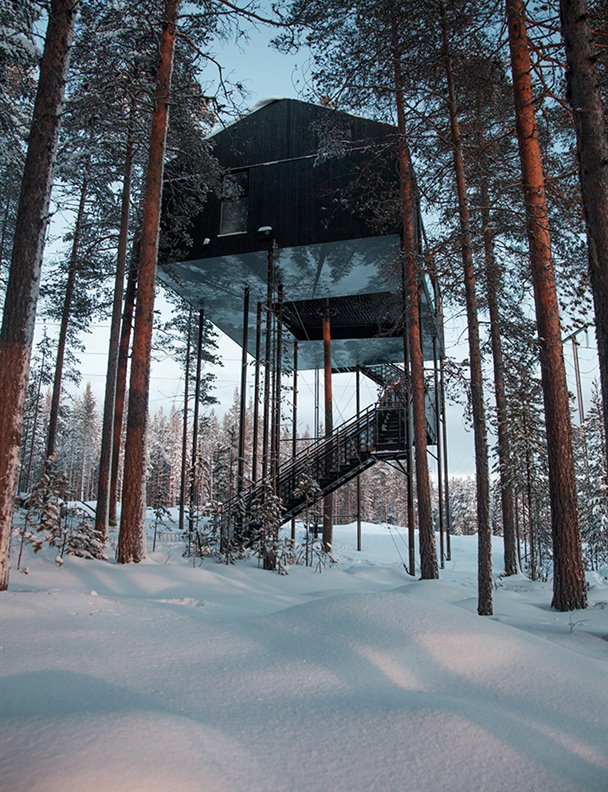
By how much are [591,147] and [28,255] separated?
552 cm

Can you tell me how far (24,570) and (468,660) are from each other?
5467 millimetres

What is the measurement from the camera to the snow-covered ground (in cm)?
181

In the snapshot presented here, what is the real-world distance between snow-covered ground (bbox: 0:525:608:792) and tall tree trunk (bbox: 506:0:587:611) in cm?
170

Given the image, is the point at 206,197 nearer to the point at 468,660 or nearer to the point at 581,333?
the point at 581,333

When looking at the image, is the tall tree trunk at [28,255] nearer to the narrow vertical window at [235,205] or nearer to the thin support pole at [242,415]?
the thin support pole at [242,415]

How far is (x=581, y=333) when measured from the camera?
765 cm

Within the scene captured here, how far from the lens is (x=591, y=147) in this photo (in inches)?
155

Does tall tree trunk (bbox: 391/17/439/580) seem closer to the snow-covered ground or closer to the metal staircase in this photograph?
the metal staircase

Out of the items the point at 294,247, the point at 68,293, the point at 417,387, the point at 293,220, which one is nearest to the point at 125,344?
the point at 68,293

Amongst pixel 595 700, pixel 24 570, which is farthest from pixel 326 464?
pixel 595 700

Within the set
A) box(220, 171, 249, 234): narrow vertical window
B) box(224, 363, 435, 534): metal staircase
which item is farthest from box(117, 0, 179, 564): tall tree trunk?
box(224, 363, 435, 534): metal staircase

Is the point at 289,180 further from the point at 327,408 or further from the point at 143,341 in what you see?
the point at 143,341

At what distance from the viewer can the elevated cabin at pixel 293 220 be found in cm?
1265

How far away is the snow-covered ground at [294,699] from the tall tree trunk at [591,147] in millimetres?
1985
